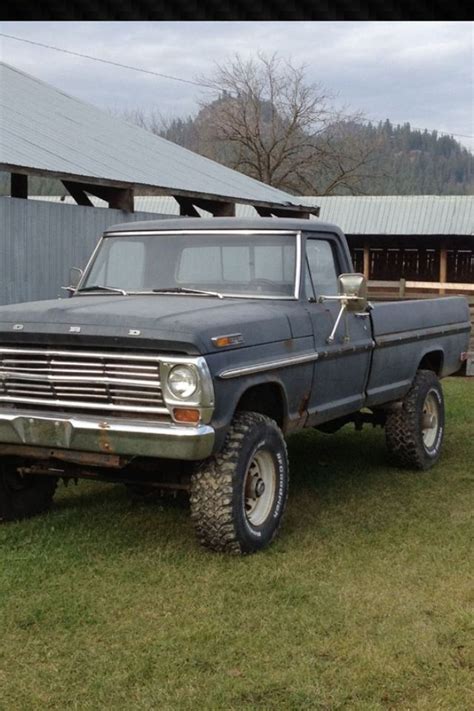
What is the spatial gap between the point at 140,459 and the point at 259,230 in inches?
77.0

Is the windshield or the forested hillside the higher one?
the forested hillside

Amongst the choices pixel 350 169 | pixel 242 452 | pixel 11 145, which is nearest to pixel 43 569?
pixel 242 452

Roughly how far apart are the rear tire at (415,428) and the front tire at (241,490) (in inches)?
86.7

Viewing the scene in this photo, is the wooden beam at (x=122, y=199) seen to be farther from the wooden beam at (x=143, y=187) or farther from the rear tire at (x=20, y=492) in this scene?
the rear tire at (x=20, y=492)

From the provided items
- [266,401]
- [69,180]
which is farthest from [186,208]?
[266,401]

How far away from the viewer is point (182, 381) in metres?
4.77

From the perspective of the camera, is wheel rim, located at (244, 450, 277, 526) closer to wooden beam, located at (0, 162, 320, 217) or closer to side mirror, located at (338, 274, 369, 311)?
side mirror, located at (338, 274, 369, 311)

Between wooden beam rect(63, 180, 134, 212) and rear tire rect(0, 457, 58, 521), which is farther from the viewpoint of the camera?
wooden beam rect(63, 180, 134, 212)

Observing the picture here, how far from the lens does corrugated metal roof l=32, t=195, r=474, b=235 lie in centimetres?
2477

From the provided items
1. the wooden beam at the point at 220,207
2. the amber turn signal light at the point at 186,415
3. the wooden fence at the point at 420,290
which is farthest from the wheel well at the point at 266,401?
the wooden fence at the point at 420,290

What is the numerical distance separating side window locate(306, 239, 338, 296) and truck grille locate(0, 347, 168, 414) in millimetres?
1675

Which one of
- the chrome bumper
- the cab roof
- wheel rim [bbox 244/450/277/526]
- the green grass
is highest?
the cab roof

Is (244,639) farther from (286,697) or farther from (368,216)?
(368,216)

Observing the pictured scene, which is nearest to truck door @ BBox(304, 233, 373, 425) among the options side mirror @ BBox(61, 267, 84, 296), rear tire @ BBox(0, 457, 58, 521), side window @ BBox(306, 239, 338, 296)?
side window @ BBox(306, 239, 338, 296)
